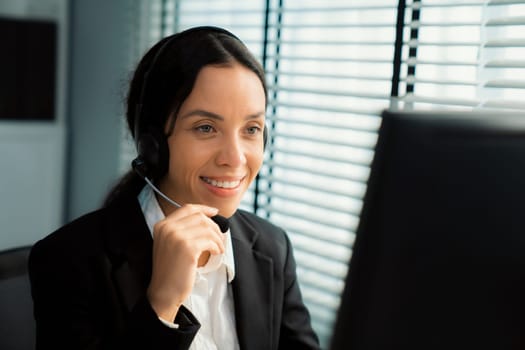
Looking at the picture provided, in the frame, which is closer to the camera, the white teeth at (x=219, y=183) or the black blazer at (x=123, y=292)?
the black blazer at (x=123, y=292)

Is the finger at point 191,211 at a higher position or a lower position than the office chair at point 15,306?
higher

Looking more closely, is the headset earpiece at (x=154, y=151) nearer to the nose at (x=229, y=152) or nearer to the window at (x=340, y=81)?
the nose at (x=229, y=152)

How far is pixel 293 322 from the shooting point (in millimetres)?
1243

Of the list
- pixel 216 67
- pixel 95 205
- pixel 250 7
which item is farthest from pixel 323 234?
pixel 95 205

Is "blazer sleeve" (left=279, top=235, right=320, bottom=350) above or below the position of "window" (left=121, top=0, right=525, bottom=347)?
below

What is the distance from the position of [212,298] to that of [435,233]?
797 millimetres

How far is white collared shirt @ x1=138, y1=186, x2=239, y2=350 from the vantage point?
1.11m

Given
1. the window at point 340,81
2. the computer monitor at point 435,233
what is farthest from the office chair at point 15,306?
the window at point 340,81

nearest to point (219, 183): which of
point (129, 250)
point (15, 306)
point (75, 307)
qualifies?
point (129, 250)

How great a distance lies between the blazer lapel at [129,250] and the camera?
1042 mm

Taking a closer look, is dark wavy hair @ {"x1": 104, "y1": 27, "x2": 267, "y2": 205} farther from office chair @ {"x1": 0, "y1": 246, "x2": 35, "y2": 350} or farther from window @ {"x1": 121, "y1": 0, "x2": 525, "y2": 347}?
window @ {"x1": 121, "y1": 0, "x2": 525, "y2": 347}

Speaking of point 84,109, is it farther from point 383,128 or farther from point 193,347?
point 383,128

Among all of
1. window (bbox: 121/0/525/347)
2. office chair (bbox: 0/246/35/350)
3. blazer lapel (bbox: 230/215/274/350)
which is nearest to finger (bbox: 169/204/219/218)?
blazer lapel (bbox: 230/215/274/350)

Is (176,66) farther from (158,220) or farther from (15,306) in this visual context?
(15,306)
